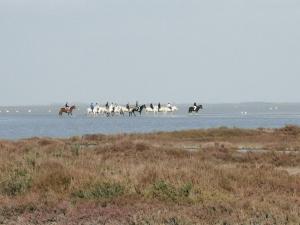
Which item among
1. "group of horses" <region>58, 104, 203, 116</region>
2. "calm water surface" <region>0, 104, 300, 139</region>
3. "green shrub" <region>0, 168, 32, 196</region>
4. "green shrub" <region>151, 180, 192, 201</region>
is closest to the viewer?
"green shrub" <region>151, 180, 192, 201</region>

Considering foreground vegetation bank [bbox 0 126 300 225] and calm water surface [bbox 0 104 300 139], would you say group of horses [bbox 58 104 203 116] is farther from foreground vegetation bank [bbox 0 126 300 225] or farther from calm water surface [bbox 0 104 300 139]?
foreground vegetation bank [bbox 0 126 300 225]

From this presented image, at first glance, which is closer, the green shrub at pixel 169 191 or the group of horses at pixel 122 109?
the green shrub at pixel 169 191

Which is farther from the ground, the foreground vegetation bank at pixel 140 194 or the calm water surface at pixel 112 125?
the foreground vegetation bank at pixel 140 194

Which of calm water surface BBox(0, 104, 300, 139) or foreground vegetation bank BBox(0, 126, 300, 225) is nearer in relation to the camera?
foreground vegetation bank BBox(0, 126, 300, 225)

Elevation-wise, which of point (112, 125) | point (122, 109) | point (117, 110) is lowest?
point (112, 125)

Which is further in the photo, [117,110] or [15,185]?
[117,110]

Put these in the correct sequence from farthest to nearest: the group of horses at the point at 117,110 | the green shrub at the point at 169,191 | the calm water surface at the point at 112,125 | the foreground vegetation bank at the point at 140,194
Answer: the group of horses at the point at 117,110 → the calm water surface at the point at 112,125 → the green shrub at the point at 169,191 → the foreground vegetation bank at the point at 140,194

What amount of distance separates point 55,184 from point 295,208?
21.3 feet

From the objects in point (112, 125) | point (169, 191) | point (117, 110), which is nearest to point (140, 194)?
point (169, 191)

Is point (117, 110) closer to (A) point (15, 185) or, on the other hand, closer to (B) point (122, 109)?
(B) point (122, 109)

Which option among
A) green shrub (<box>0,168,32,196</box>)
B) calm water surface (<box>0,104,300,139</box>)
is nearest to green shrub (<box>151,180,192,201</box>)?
green shrub (<box>0,168,32,196</box>)

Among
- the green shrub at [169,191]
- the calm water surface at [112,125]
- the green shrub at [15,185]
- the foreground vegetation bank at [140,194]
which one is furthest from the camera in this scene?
the calm water surface at [112,125]

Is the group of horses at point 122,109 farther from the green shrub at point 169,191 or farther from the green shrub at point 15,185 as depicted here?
the green shrub at point 169,191

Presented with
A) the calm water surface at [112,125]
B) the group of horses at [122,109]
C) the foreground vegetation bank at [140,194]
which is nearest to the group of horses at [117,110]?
the group of horses at [122,109]
